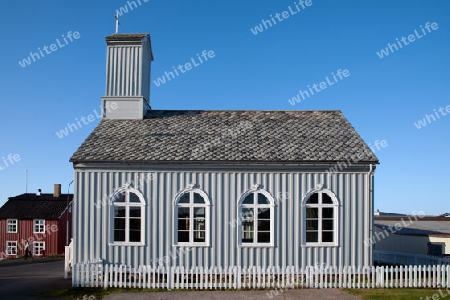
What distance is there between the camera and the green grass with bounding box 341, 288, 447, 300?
49.1 feet

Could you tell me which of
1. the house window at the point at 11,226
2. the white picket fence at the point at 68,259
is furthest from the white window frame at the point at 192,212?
the house window at the point at 11,226

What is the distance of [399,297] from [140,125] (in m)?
12.4

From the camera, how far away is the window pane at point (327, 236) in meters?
18.2

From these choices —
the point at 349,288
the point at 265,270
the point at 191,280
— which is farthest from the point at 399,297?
the point at 191,280

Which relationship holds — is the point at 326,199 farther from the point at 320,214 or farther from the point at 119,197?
the point at 119,197

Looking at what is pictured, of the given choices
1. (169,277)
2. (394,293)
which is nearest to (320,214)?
(394,293)

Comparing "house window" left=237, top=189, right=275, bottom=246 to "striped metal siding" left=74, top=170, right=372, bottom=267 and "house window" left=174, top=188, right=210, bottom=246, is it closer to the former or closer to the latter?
"striped metal siding" left=74, top=170, right=372, bottom=267

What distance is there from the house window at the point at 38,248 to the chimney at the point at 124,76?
28.3 m

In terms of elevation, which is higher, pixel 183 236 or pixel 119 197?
pixel 119 197

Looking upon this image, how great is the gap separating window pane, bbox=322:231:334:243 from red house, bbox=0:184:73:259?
3210cm

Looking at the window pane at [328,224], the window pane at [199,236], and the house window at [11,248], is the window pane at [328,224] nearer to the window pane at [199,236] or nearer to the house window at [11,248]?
the window pane at [199,236]

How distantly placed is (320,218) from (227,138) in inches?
192

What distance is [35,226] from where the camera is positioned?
151 ft

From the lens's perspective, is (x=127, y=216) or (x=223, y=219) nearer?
(x=223, y=219)
